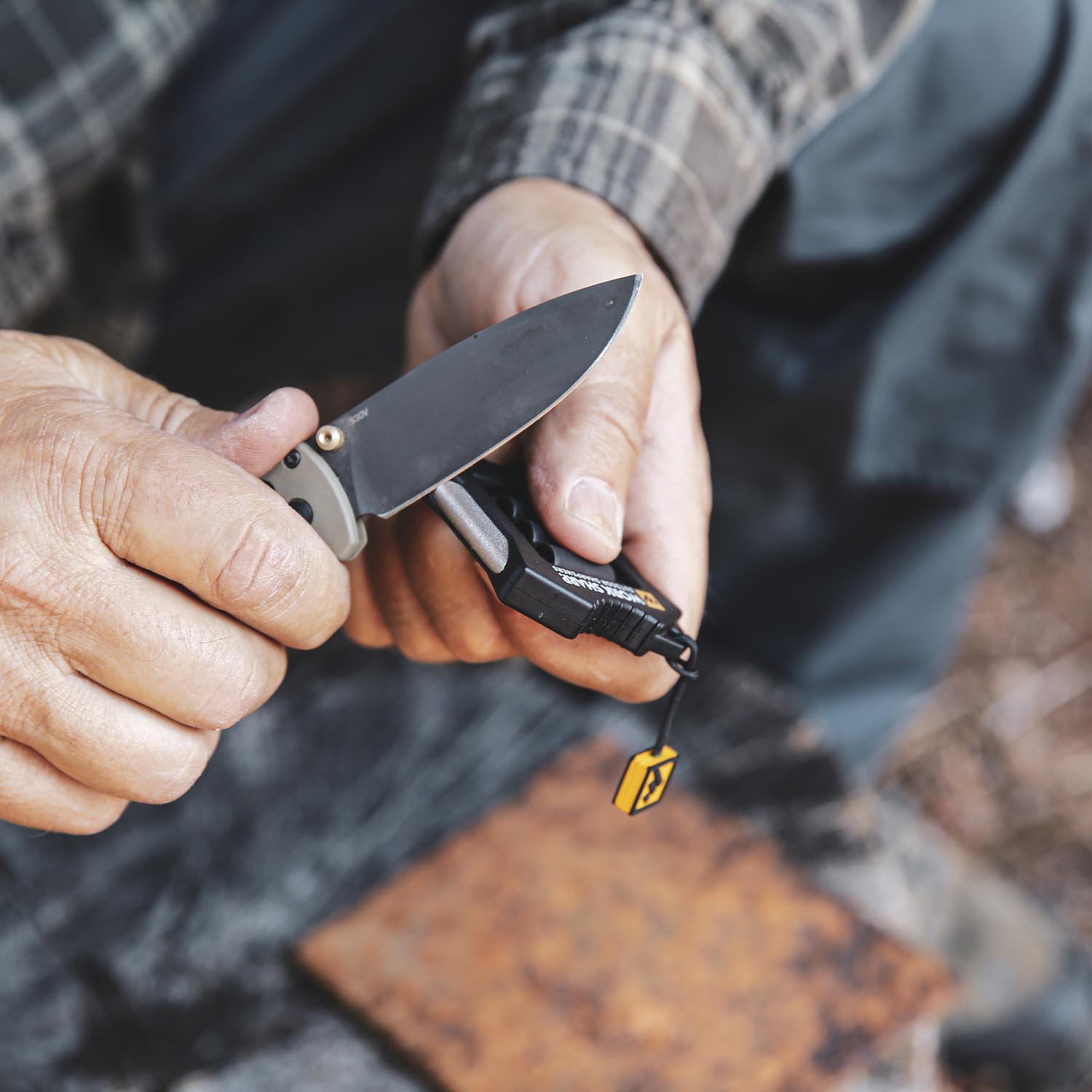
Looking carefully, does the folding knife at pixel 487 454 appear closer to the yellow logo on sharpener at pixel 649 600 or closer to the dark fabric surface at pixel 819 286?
the yellow logo on sharpener at pixel 649 600

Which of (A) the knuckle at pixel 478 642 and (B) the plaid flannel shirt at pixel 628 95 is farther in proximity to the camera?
(B) the plaid flannel shirt at pixel 628 95

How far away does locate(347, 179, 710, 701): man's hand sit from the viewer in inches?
24.3

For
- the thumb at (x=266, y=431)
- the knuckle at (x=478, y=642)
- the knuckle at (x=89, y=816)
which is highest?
the thumb at (x=266, y=431)

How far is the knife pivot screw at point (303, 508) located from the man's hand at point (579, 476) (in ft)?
0.28

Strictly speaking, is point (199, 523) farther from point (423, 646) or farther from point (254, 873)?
point (254, 873)

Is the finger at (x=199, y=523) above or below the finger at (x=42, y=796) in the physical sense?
above

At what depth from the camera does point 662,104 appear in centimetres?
90

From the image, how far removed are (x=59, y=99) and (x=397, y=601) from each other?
0.89 metres

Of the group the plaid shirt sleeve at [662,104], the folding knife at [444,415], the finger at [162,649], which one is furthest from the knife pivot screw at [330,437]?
the plaid shirt sleeve at [662,104]

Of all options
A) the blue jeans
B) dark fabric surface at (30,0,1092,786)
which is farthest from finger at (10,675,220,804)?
the blue jeans

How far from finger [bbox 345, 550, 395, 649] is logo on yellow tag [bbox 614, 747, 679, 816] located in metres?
0.23

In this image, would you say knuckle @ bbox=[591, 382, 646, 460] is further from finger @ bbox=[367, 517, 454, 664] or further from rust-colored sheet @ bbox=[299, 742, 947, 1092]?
rust-colored sheet @ bbox=[299, 742, 947, 1092]

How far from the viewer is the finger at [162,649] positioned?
0.55m

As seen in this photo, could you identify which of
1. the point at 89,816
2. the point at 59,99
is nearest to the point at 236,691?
the point at 89,816
